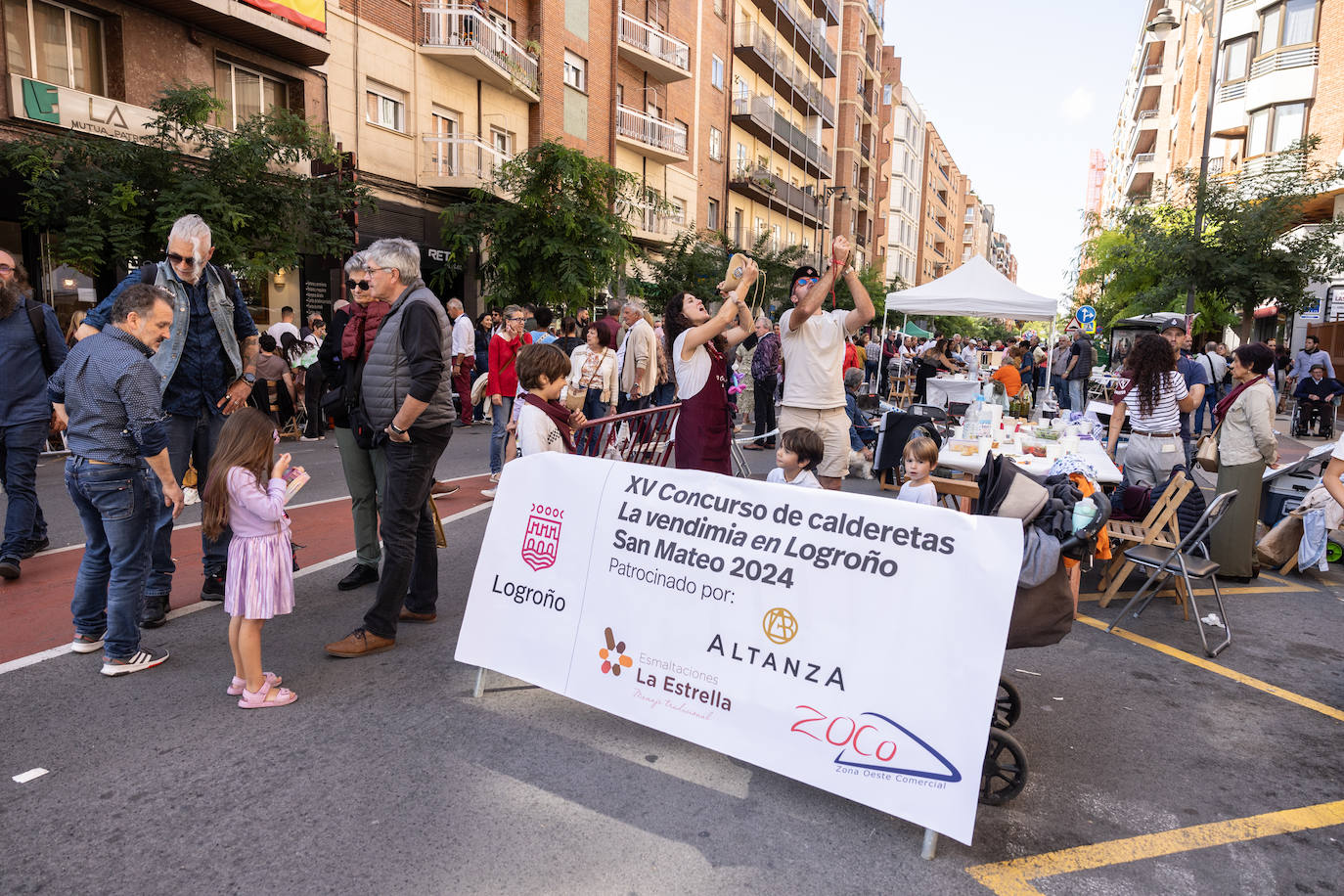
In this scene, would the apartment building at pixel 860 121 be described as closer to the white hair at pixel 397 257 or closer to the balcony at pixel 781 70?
the balcony at pixel 781 70

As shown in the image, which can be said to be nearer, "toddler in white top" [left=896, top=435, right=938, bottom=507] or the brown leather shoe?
the brown leather shoe

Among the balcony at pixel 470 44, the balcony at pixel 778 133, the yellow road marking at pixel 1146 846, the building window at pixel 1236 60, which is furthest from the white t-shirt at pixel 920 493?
the building window at pixel 1236 60

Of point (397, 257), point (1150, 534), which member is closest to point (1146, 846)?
point (1150, 534)

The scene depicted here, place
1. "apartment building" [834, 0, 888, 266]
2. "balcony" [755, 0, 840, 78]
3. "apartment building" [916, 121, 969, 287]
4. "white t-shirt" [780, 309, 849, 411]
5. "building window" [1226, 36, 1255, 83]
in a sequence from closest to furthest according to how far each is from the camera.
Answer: "white t-shirt" [780, 309, 849, 411]
"building window" [1226, 36, 1255, 83]
"balcony" [755, 0, 840, 78]
"apartment building" [834, 0, 888, 266]
"apartment building" [916, 121, 969, 287]

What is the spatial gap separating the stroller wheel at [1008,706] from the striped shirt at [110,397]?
4110 millimetres

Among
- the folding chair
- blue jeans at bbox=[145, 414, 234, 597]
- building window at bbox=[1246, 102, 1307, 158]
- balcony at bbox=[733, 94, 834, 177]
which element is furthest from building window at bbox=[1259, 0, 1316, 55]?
blue jeans at bbox=[145, 414, 234, 597]

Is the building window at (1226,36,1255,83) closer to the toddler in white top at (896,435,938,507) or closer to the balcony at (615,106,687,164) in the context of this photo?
the balcony at (615,106,687,164)

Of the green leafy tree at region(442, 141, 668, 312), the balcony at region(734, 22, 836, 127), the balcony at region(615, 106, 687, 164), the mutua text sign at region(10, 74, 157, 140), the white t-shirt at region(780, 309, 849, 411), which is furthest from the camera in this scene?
the balcony at region(734, 22, 836, 127)

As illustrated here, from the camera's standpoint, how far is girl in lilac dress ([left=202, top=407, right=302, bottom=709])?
3764 mm

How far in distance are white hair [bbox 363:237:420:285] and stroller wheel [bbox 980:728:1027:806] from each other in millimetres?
3528

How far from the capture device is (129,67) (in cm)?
1460

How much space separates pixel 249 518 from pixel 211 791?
1.19m

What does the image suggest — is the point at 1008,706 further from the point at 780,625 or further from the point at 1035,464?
the point at 1035,464

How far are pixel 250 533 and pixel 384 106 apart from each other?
18.7 m
